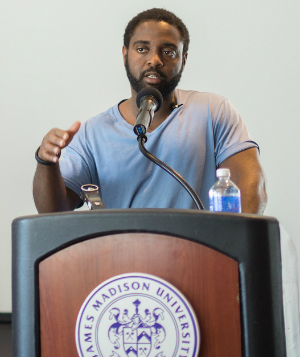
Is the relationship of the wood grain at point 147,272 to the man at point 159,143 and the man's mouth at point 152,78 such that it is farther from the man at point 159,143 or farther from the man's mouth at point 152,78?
the man's mouth at point 152,78

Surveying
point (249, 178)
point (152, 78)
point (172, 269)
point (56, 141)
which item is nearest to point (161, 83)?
point (152, 78)

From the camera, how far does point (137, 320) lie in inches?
26.0

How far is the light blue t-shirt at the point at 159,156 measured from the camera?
5.01 feet

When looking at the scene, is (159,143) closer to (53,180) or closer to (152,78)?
(152,78)

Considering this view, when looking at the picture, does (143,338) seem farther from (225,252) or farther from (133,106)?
(133,106)

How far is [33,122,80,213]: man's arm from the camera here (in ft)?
3.29

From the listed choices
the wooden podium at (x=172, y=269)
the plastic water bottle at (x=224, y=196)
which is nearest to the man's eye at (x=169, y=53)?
the plastic water bottle at (x=224, y=196)

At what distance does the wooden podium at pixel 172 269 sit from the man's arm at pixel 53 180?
13.0 inches

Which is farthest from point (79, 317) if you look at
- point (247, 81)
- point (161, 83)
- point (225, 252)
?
point (247, 81)

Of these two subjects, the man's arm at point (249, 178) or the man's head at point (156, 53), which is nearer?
the man's arm at point (249, 178)

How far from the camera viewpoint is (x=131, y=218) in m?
0.68

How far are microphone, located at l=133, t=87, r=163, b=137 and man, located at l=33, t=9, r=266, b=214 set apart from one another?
0.40 metres

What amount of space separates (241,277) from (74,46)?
100 inches

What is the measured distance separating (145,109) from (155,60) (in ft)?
1.72
